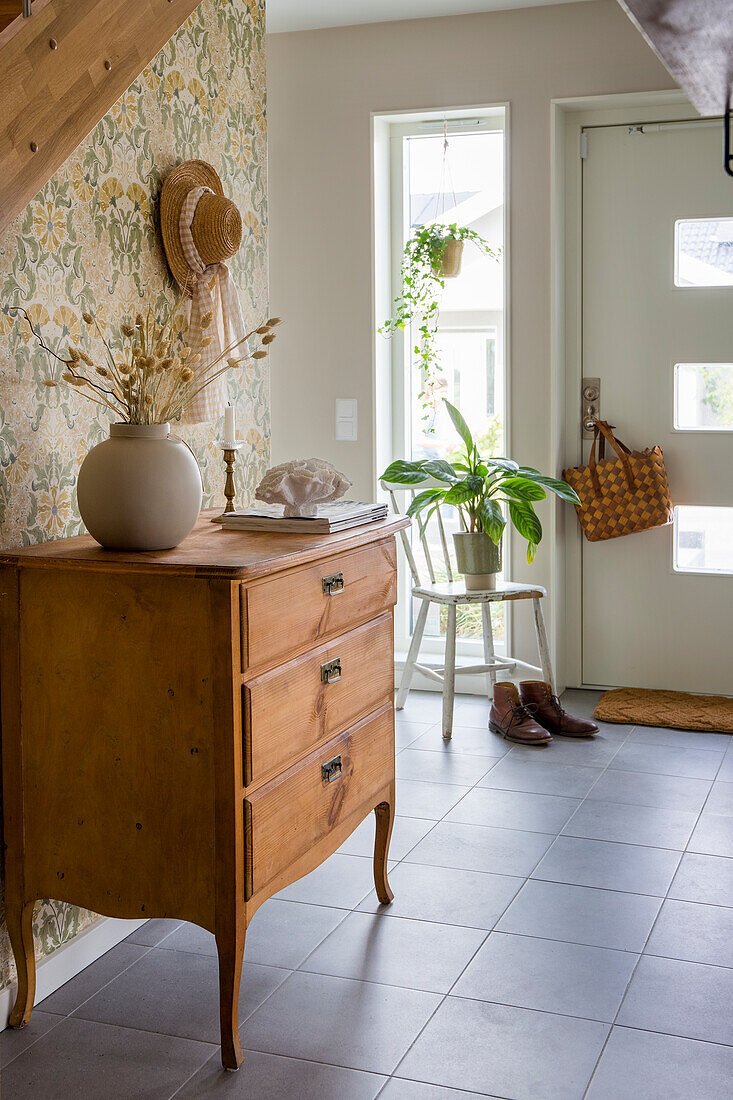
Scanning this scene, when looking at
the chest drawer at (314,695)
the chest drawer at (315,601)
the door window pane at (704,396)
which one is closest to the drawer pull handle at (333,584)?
the chest drawer at (315,601)

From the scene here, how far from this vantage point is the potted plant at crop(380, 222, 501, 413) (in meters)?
4.25

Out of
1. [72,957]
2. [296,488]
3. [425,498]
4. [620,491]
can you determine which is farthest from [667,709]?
[72,957]

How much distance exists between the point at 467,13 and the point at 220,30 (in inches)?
59.9

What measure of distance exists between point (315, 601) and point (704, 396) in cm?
255

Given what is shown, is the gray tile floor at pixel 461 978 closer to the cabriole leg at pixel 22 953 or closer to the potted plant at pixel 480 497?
the cabriole leg at pixel 22 953

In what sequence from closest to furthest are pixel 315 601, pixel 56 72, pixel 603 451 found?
1. pixel 56 72
2. pixel 315 601
3. pixel 603 451

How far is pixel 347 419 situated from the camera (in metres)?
4.33

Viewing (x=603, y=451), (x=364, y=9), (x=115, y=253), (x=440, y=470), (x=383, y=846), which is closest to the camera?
(x=115, y=253)

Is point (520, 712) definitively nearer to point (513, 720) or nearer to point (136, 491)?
point (513, 720)

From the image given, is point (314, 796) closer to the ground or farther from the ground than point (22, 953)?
farther from the ground

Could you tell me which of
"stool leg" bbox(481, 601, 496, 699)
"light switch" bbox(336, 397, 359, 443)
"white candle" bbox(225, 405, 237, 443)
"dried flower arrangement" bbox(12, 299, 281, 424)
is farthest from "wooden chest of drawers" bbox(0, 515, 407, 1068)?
"light switch" bbox(336, 397, 359, 443)

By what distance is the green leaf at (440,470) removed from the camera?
12.7 feet

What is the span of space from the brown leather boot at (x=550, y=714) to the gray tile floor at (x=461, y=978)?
0.56 metres

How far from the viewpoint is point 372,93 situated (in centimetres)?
418
